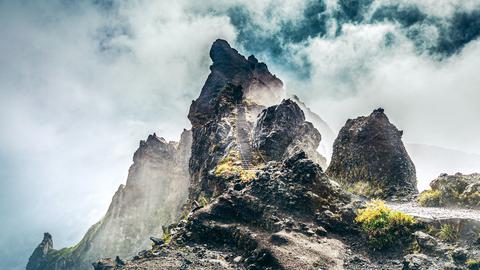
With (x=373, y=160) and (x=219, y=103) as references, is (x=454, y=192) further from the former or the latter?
(x=219, y=103)

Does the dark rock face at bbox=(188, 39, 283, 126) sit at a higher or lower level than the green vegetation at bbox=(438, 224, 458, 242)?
higher

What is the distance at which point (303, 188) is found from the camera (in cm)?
4378

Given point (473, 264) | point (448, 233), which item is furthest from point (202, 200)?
point (473, 264)


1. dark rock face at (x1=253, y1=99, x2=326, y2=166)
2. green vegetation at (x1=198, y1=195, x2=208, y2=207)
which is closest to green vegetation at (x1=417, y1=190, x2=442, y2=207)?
dark rock face at (x1=253, y1=99, x2=326, y2=166)

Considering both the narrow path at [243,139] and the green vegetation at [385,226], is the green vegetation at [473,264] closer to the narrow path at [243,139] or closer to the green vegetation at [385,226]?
the green vegetation at [385,226]

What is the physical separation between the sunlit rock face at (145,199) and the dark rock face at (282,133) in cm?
9870

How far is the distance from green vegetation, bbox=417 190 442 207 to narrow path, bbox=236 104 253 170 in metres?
30.1

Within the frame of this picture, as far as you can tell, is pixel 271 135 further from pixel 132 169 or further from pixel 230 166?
pixel 132 169

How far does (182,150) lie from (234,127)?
99.1 metres

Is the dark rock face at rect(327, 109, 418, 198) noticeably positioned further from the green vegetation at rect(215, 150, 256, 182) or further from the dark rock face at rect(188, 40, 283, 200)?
the dark rock face at rect(188, 40, 283, 200)

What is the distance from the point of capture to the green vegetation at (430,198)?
42.9 meters

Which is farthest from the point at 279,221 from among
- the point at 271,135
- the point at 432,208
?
the point at 271,135

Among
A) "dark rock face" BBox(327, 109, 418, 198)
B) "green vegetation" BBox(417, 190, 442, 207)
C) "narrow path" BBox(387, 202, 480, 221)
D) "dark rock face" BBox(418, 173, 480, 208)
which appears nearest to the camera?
"narrow path" BBox(387, 202, 480, 221)

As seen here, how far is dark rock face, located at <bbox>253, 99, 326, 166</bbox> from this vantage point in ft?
237
